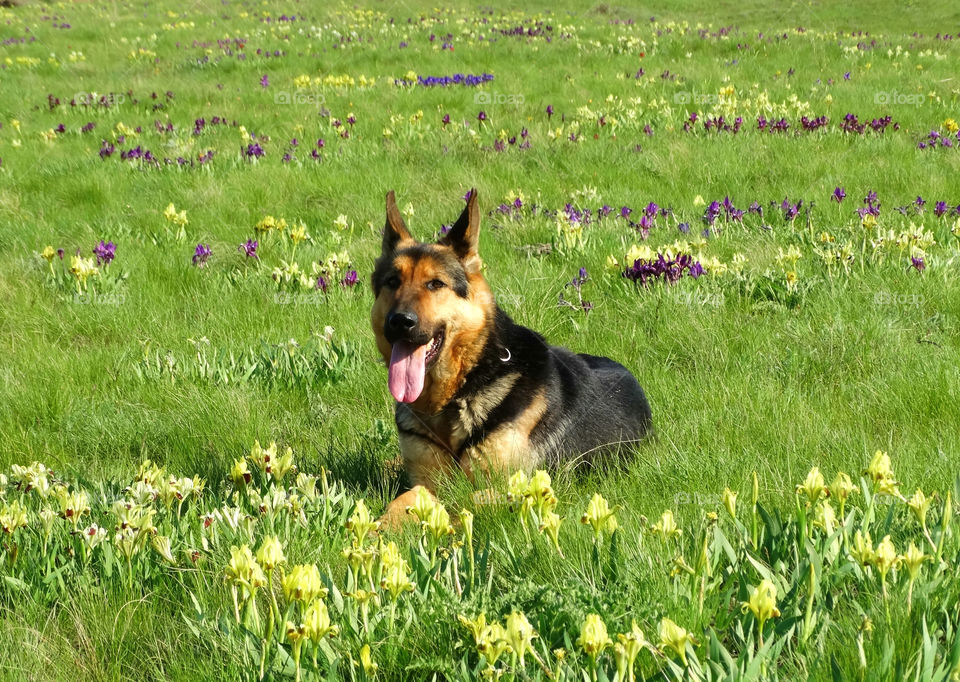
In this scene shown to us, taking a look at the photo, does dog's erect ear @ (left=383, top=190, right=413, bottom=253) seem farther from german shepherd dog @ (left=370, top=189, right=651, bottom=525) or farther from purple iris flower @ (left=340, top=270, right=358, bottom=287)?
purple iris flower @ (left=340, top=270, right=358, bottom=287)

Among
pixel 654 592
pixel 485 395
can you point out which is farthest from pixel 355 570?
pixel 485 395

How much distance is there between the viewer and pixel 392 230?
4797 millimetres

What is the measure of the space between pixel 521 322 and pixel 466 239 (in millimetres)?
1416

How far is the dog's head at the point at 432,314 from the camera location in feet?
13.1

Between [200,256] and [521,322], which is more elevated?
[200,256]

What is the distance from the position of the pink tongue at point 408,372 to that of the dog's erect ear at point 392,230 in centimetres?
97

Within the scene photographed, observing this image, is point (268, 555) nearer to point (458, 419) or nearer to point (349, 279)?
point (458, 419)

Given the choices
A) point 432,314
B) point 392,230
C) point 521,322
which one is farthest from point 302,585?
point 521,322

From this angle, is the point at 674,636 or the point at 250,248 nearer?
the point at 674,636

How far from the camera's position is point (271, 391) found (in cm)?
486

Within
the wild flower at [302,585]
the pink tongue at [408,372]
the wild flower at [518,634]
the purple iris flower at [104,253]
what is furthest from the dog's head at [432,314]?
the purple iris flower at [104,253]

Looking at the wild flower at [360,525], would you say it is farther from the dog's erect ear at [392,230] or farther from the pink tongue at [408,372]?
the dog's erect ear at [392,230]

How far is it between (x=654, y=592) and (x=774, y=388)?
7.63ft

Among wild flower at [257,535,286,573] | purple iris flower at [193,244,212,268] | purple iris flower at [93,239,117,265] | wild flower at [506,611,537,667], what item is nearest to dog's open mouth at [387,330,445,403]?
wild flower at [257,535,286,573]
